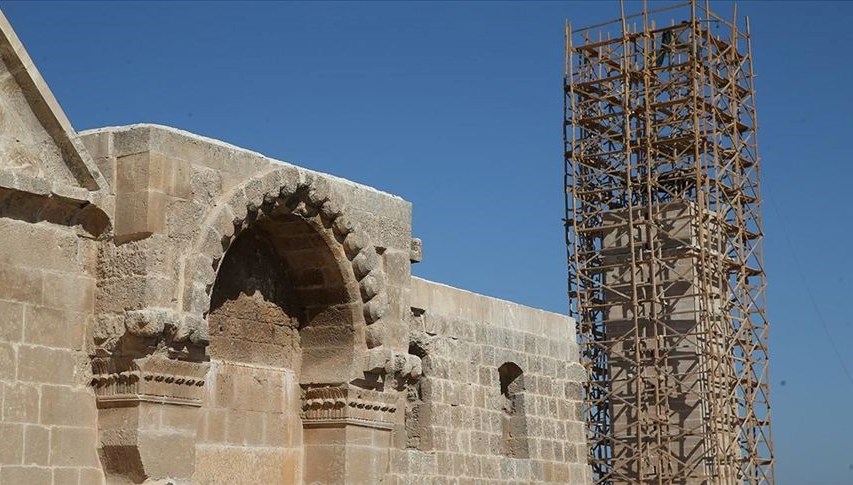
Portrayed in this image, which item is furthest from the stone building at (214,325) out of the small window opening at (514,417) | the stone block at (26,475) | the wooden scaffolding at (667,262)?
the wooden scaffolding at (667,262)

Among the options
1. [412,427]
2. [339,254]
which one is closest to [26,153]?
[339,254]

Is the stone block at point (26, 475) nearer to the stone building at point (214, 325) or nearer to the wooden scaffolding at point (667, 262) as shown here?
the stone building at point (214, 325)

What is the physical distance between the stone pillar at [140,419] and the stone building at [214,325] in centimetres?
1

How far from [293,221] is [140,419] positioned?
2.29 m

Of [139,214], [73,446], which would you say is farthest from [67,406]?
[139,214]

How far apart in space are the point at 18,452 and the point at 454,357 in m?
5.02

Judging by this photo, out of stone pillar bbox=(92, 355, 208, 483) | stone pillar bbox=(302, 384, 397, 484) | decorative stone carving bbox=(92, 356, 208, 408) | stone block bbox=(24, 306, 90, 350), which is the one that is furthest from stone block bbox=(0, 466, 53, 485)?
stone pillar bbox=(302, 384, 397, 484)

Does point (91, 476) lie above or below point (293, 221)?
below

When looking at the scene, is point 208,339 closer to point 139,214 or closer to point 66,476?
point 139,214

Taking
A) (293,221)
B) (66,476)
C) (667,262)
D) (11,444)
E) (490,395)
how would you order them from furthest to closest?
(667,262) < (490,395) < (293,221) < (66,476) < (11,444)

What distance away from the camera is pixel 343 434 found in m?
9.70

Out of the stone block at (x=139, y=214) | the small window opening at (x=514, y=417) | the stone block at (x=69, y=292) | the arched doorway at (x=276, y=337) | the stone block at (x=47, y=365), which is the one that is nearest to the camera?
the stone block at (x=47, y=365)

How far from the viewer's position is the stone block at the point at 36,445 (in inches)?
293

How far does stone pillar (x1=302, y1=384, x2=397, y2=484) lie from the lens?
9680 millimetres
